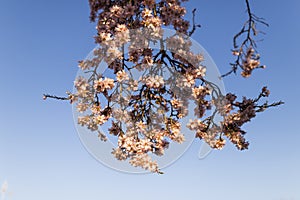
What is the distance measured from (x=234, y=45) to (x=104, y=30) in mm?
3626

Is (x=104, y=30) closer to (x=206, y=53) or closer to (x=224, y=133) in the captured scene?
(x=206, y=53)

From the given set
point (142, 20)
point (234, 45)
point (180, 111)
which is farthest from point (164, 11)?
point (234, 45)

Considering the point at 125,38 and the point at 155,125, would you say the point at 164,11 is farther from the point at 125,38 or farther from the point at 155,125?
the point at 155,125

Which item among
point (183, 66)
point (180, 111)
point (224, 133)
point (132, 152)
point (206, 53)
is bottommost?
point (132, 152)

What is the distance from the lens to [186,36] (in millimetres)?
8062

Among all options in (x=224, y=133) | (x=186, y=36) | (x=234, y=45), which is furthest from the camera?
(x=186, y=36)

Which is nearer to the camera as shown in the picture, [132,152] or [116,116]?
[132,152]

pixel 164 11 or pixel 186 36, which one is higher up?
pixel 164 11

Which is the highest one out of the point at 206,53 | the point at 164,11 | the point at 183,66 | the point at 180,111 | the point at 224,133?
the point at 164,11

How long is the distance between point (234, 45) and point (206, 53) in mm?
2573

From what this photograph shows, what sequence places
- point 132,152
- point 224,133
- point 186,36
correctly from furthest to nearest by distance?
point 186,36 → point 224,133 → point 132,152

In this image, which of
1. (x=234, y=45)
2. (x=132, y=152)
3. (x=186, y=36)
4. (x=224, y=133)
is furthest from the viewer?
(x=186, y=36)

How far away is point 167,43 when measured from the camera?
7.84 m

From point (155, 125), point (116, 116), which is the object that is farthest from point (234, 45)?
point (116, 116)
